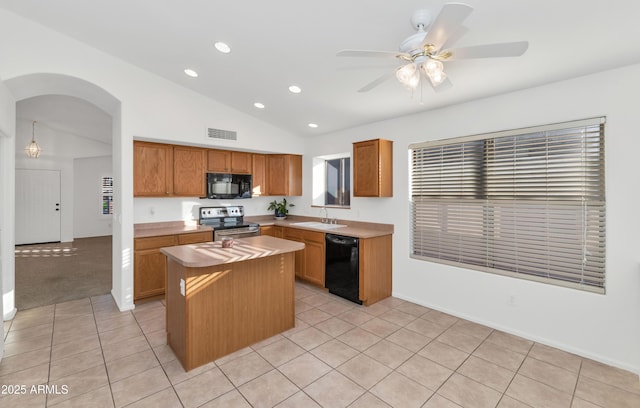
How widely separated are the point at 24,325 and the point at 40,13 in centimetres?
320

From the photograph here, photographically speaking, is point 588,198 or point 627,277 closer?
point 627,277

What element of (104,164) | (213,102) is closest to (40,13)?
(213,102)

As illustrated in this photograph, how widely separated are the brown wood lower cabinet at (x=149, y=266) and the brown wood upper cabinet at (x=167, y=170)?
66 cm

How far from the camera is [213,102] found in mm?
4398

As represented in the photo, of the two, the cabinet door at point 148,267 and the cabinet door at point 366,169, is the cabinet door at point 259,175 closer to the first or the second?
the cabinet door at point 148,267

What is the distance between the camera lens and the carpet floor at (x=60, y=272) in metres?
4.02

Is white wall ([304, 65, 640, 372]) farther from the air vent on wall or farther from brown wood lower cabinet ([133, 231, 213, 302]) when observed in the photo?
brown wood lower cabinet ([133, 231, 213, 302])

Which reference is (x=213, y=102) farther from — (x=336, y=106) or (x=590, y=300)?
(x=590, y=300)

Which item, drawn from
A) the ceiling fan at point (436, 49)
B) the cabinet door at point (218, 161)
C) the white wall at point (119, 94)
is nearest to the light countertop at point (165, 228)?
the white wall at point (119, 94)

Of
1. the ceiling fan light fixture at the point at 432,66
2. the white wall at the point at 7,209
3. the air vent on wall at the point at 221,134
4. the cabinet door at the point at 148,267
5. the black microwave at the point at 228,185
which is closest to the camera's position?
the ceiling fan light fixture at the point at 432,66

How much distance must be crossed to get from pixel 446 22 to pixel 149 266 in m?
4.08

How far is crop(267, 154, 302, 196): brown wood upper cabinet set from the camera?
5.36 m

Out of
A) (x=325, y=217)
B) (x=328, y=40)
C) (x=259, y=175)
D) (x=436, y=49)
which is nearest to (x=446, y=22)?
(x=436, y=49)

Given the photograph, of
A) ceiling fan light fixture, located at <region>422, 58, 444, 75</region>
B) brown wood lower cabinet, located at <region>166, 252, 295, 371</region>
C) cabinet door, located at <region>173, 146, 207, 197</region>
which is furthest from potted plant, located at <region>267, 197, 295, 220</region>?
ceiling fan light fixture, located at <region>422, 58, 444, 75</region>
